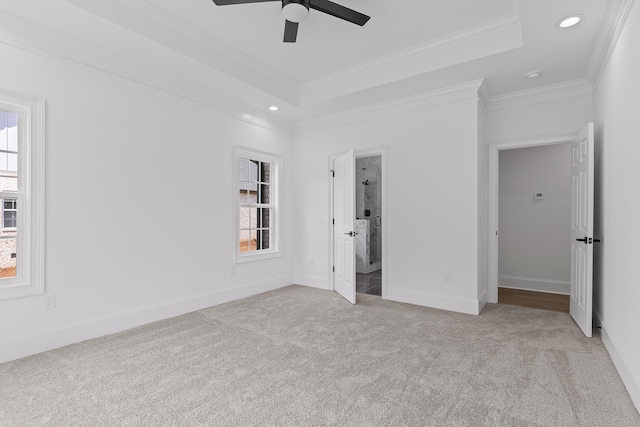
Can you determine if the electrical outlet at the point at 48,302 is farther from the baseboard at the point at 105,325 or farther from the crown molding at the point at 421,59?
the crown molding at the point at 421,59

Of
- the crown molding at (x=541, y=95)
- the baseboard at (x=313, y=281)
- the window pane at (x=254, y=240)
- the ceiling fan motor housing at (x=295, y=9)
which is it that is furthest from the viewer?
the baseboard at (x=313, y=281)

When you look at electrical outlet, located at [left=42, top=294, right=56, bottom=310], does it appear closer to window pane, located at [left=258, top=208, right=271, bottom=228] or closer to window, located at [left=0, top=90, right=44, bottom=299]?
window, located at [left=0, top=90, right=44, bottom=299]


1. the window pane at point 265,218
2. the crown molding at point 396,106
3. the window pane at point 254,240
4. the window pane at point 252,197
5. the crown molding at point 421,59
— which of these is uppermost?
the crown molding at point 421,59

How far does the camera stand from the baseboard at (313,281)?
5121 millimetres

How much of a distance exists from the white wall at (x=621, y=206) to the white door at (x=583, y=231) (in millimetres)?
108

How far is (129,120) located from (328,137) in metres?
2.74

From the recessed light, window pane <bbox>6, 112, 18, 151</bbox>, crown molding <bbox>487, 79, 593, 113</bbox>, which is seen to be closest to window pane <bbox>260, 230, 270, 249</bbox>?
window pane <bbox>6, 112, 18, 151</bbox>

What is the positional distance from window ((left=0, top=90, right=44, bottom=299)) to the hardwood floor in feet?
16.7

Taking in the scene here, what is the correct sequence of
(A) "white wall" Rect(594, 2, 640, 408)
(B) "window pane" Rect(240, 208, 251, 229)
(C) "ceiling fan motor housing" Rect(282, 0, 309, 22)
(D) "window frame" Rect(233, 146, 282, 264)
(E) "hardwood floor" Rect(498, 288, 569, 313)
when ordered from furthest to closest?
(B) "window pane" Rect(240, 208, 251, 229)
(D) "window frame" Rect(233, 146, 282, 264)
(E) "hardwood floor" Rect(498, 288, 569, 313)
(C) "ceiling fan motor housing" Rect(282, 0, 309, 22)
(A) "white wall" Rect(594, 2, 640, 408)

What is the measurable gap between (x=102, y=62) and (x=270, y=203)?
2778 mm

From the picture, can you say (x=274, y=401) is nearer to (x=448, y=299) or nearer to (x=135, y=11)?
(x=448, y=299)

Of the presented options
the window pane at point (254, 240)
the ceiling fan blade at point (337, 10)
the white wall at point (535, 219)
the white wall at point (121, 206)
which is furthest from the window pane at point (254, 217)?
the white wall at point (535, 219)

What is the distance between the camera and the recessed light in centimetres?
261

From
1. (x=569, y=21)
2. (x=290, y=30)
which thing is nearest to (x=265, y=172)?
(x=290, y=30)
